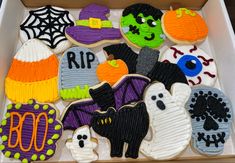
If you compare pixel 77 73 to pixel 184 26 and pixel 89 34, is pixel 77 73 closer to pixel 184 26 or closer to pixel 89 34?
pixel 89 34

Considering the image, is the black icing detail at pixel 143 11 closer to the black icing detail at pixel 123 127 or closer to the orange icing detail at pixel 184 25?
the orange icing detail at pixel 184 25

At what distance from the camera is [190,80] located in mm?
1148

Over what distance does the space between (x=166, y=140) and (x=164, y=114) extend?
87mm

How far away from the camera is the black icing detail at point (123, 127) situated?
966mm

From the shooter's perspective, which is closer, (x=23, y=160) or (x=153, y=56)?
(x=23, y=160)

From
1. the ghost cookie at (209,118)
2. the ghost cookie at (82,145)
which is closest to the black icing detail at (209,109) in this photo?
the ghost cookie at (209,118)

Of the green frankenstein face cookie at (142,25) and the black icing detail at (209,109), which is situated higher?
the green frankenstein face cookie at (142,25)

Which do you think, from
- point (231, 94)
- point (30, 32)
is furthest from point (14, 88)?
point (231, 94)

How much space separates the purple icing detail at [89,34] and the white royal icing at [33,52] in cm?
11

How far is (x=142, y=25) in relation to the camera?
4.03ft

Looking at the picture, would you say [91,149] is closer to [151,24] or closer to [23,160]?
[23,160]

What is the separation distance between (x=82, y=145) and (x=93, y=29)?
18.8 inches

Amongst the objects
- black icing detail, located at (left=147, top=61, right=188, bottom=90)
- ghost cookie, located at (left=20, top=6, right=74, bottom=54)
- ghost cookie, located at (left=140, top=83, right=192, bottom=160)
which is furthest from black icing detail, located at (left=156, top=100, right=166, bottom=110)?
ghost cookie, located at (left=20, top=6, right=74, bottom=54)

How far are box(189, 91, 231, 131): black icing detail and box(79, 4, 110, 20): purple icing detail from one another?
1.65 feet
